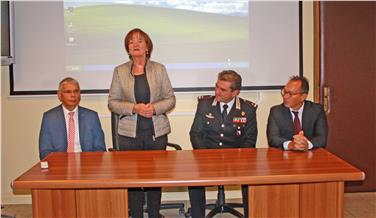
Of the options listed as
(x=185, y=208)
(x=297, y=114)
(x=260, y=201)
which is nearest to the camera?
(x=260, y=201)

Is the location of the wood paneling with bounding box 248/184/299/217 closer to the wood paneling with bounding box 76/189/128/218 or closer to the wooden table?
the wooden table

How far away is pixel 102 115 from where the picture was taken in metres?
4.18

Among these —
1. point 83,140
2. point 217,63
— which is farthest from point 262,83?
point 83,140

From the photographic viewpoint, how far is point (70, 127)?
3238 millimetres

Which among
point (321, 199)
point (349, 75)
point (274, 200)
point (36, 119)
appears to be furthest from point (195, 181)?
point (349, 75)

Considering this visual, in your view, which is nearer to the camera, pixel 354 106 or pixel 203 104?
pixel 203 104

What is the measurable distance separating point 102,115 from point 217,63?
115 centimetres

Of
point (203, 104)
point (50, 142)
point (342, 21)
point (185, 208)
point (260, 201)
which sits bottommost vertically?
point (185, 208)

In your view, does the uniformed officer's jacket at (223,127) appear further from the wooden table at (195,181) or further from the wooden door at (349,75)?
the wooden door at (349,75)

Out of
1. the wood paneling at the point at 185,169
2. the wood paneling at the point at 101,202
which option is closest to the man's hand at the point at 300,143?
the wood paneling at the point at 185,169

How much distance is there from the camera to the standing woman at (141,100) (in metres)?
3.15

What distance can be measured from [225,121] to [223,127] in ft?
0.15

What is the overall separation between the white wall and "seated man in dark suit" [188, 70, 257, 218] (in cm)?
87

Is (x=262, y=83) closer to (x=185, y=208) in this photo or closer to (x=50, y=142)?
(x=185, y=208)
